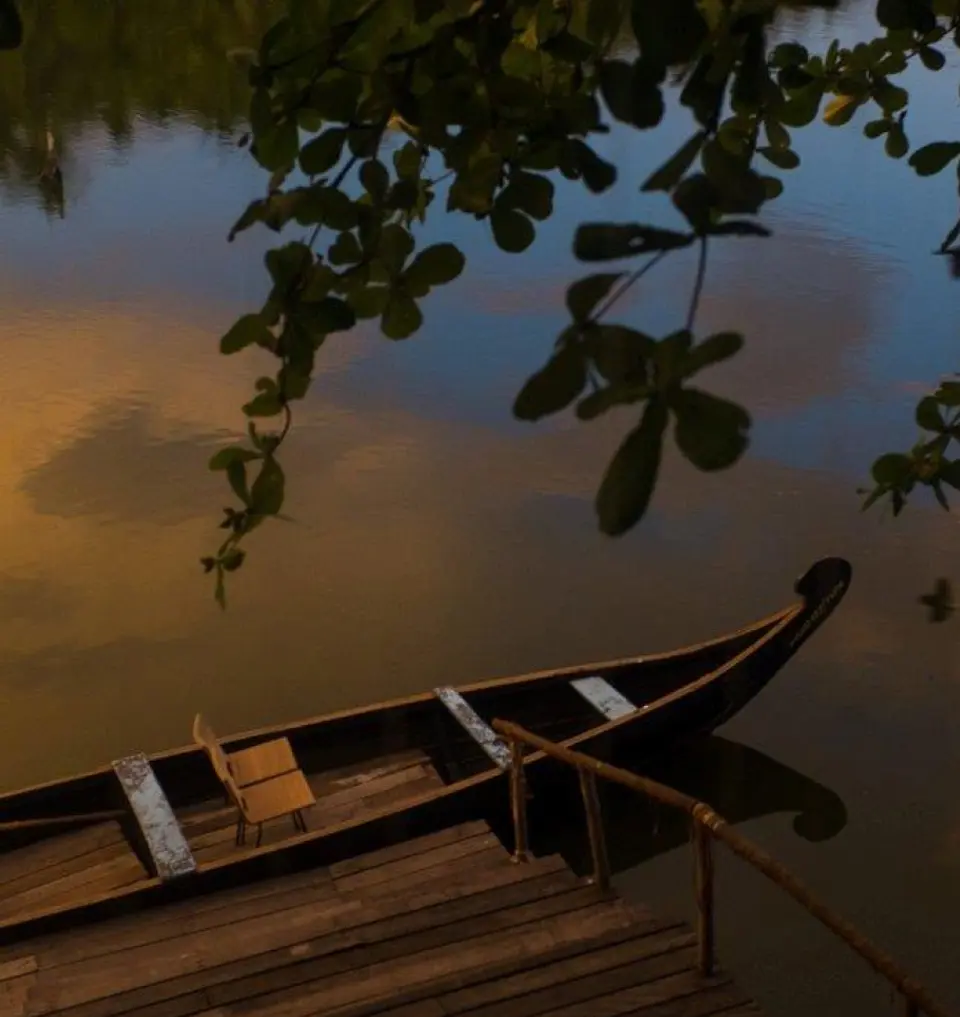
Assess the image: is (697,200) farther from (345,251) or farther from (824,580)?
(824,580)

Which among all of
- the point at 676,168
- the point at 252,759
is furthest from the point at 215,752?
the point at 676,168

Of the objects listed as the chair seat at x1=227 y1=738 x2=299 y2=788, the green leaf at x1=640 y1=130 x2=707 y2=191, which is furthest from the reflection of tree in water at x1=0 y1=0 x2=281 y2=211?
the green leaf at x1=640 y1=130 x2=707 y2=191

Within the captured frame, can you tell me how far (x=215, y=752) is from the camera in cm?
554

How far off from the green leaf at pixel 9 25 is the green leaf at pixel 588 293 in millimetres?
581

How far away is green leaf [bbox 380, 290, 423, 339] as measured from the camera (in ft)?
4.34

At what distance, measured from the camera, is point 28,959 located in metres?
4.60

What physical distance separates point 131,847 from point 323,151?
4.90 m

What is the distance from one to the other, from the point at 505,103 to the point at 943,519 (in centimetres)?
801

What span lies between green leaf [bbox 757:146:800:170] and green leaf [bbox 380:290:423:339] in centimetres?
49

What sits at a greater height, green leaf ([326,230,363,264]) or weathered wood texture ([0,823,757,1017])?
green leaf ([326,230,363,264])

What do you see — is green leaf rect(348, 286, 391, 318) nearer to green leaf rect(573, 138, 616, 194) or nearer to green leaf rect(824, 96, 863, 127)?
green leaf rect(573, 138, 616, 194)

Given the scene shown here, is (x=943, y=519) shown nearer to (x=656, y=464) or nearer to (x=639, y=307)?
(x=639, y=307)

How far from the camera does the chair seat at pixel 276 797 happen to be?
213 inches

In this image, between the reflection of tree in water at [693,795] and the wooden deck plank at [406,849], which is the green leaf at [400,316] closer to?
the wooden deck plank at [406,849]
